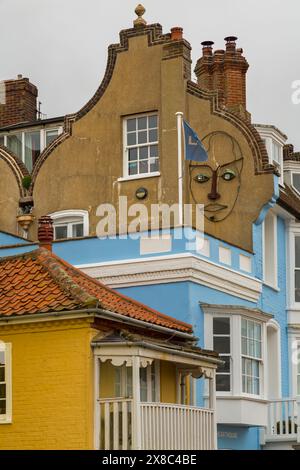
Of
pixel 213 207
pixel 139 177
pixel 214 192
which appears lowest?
pixel 213 207

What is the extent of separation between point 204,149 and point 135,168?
2.73 m

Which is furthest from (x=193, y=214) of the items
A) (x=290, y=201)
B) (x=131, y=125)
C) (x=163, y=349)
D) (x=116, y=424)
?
(x=116, y=424)

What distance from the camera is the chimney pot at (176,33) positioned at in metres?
35.4

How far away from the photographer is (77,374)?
23250 mm

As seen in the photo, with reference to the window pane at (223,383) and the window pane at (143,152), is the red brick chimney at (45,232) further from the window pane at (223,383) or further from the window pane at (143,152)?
the window pane at (143,152)

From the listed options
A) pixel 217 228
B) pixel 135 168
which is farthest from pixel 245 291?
pixel 135 168

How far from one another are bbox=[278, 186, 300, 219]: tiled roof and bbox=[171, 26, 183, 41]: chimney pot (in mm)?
5481

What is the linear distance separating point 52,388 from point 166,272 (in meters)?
8.02

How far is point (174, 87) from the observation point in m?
35.4

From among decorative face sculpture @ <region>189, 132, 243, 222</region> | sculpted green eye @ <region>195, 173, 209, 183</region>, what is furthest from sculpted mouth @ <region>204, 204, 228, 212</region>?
sculpted green eye @ <region>195, 173, 209, 183</region>

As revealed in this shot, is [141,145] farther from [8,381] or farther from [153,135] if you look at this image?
[8,381]

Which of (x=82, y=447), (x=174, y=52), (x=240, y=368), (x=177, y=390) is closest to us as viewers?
(x=82, y=447)

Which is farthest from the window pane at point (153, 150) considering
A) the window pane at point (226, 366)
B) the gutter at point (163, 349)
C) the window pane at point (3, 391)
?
the window pane at point (3, 391)
